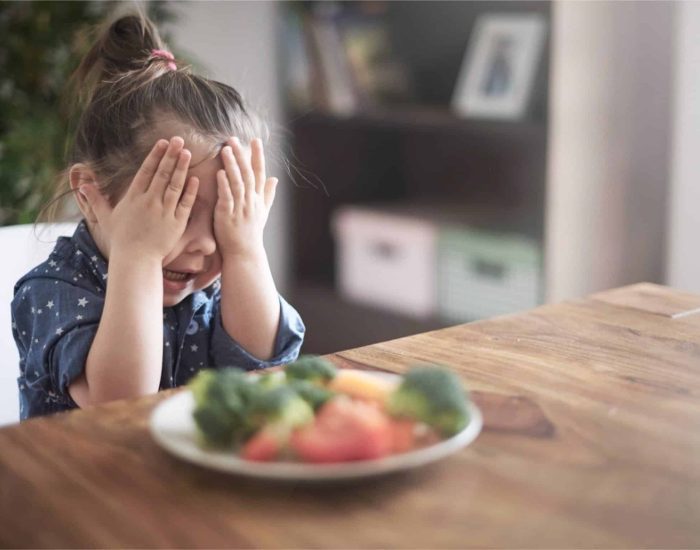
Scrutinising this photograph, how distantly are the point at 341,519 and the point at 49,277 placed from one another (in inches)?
25.0

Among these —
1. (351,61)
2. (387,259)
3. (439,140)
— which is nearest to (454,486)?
(387,259)

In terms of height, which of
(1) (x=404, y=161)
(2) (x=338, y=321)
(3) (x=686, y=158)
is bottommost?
(2) (x=338, y=321)

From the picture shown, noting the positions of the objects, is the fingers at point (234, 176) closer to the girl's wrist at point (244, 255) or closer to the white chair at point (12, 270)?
the girl's wrist at point (244, 255)

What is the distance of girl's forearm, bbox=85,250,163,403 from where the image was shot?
1010mm

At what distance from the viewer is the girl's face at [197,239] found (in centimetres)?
108

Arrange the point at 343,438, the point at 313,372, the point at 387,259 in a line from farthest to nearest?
the point at 387,259 → the point at 313,372 → the point at 343,438

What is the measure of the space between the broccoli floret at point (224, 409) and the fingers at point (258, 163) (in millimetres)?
463

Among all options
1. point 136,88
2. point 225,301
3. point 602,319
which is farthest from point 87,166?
point 602,319

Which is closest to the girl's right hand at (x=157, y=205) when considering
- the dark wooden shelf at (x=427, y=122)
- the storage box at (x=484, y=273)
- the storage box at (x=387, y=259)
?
the dark wooden shelf at (x=427, y=122)

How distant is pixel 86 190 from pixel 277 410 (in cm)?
57

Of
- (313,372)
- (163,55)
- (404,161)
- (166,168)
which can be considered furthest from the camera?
(404,161)

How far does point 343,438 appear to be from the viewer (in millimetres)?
629

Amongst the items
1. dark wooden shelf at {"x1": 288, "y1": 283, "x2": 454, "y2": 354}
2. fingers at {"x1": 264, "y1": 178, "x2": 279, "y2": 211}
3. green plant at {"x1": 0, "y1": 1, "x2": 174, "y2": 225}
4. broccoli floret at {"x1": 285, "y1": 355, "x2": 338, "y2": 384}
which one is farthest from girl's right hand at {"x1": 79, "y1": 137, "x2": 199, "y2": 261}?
dark wooden shelf at {"x1": 288, "y1": 283, "x2": 454, "y2": 354}

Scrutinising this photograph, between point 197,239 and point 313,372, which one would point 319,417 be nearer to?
point 313,372
